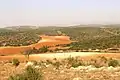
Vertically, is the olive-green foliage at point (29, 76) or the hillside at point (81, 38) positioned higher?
the olive-green foliage at point (29, 76)

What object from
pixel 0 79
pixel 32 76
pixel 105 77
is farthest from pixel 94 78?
pixel 0 79

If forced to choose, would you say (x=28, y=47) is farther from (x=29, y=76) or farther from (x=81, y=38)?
(x=29, y=76)

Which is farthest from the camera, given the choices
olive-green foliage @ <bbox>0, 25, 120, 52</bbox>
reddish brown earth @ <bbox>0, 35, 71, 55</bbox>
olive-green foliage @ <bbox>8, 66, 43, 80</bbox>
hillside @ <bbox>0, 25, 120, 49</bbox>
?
hillside @ <bbox>0, 25, 120, 49</bbox>

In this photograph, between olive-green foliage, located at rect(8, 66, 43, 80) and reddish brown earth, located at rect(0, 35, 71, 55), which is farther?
reddish brown earth, located at rect(0, 35, 71, 55)

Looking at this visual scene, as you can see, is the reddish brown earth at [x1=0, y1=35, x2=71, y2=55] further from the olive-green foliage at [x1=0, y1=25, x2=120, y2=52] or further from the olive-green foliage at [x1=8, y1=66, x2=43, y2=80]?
the olive-green foliage at [x1=8, y1=66, x2=43, y2=80]

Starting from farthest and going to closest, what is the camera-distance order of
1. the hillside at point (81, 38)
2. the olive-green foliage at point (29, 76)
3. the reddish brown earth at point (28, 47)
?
the hillside at point (81, 38) → the reddish brown earth at point (28, 47) → the olive-green foliage at point (29, 76)

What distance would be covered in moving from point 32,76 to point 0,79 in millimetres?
3407

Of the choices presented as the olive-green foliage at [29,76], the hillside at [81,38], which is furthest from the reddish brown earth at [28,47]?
the olive-green foliage at [29,76]

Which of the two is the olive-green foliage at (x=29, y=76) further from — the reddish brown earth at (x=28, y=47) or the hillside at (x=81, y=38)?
the hillside at (x=81, y=38)

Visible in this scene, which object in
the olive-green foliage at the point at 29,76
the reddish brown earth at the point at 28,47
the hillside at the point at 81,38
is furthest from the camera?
the hillside at the point at 81,38

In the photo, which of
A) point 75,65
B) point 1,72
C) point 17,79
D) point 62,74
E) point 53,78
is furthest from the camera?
point 75,65

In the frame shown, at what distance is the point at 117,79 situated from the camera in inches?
682

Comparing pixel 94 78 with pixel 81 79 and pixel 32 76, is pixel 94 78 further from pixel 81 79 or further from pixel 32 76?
pixel 32 76

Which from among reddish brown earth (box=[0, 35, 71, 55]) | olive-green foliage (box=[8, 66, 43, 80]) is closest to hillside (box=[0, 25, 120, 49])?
reddish brown earth (box=[0, 35, 71, 55])
